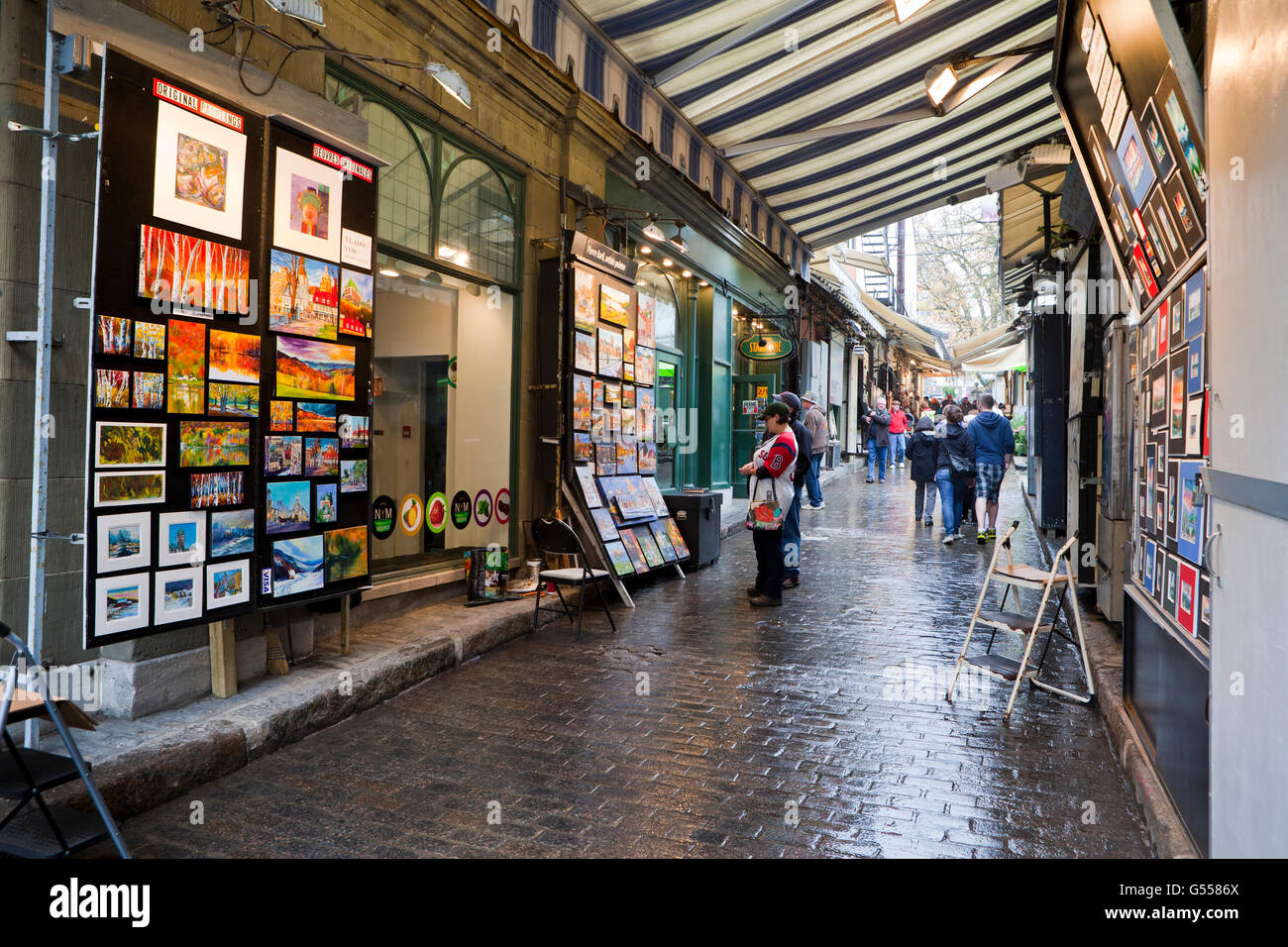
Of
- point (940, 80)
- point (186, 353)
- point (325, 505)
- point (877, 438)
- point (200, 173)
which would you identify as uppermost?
point (940, 80)

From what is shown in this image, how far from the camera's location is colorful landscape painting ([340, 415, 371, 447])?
5297mm

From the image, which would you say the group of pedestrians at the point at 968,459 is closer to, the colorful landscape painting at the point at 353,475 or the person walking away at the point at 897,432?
the colorful landscape painting at the point at 353,475

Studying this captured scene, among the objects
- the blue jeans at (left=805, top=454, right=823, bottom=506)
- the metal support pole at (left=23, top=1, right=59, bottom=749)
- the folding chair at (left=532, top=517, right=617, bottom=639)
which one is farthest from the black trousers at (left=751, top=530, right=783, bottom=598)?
the blue jeans at (left=805, top=454, right=823, bottom=506)

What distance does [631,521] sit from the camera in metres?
8.43

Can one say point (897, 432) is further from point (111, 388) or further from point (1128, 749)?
point (111, 388)

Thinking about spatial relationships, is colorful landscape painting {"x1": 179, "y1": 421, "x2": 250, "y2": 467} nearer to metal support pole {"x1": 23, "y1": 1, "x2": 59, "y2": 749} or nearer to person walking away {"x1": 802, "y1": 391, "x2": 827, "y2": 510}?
metal support pole {"x1": 23, "y1": 1, "x2": 59, "y2": 749}

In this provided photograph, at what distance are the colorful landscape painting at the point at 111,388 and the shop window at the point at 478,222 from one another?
3.30 meters

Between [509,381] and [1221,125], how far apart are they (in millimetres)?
6344

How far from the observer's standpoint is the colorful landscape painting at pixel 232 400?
440 centimetres

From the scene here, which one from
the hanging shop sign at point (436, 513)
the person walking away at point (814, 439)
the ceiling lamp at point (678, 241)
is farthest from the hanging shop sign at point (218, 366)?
the person walking away at point (814, 439)

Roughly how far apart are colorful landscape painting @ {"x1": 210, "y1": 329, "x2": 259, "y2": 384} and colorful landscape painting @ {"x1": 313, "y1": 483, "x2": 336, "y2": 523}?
0.79 metres

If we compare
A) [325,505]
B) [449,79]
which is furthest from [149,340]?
[449,79]

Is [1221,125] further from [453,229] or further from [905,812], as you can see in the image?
[453,229]

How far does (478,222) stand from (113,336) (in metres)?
3.97
